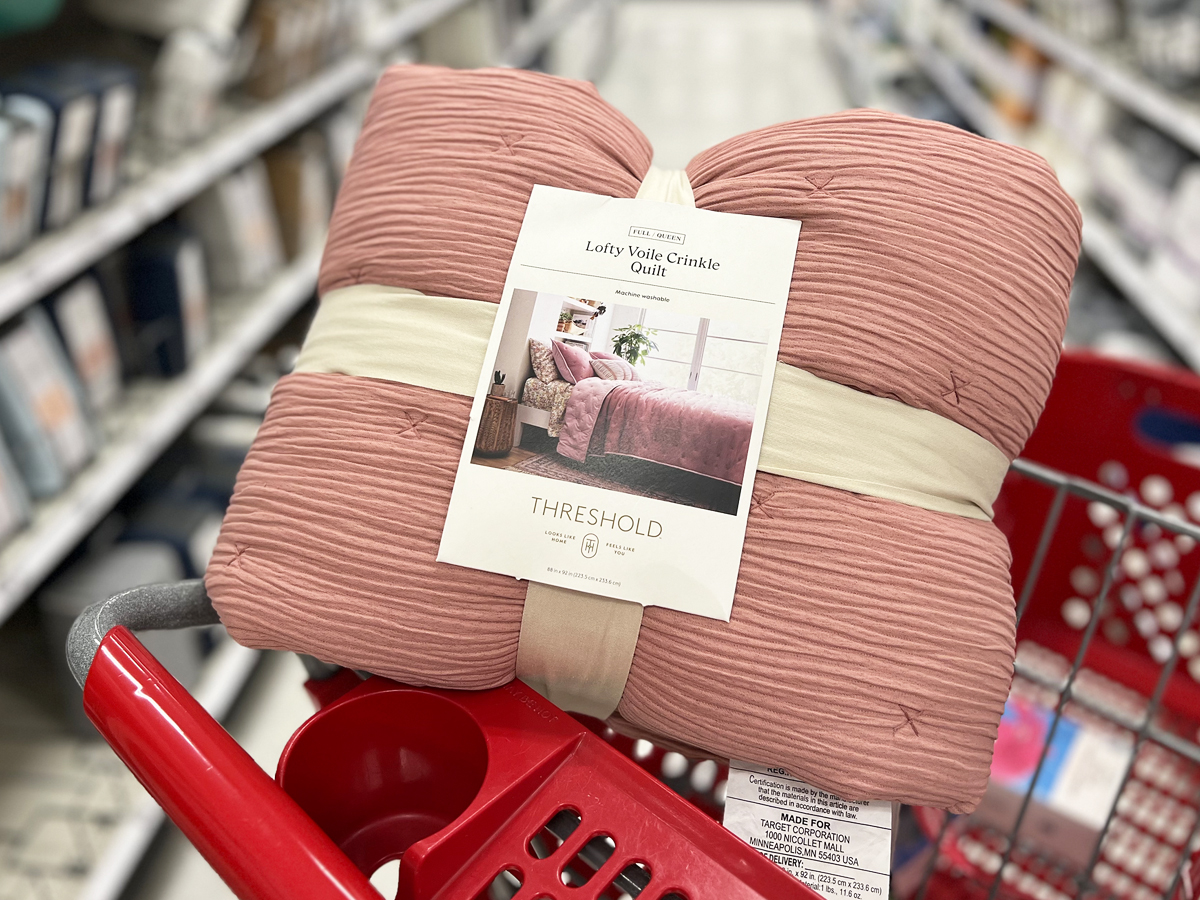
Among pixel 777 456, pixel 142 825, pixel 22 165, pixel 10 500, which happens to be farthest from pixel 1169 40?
pixel 142 825

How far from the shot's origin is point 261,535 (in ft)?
1.61

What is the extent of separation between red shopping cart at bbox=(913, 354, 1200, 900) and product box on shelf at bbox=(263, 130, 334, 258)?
136 cm

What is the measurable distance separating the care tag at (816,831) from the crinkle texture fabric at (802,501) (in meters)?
0.02

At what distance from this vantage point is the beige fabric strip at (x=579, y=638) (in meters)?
0.47

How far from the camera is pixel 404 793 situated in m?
0.52

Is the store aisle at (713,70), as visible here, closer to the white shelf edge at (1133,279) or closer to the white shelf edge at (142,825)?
the white shelf edge at (1133,279)

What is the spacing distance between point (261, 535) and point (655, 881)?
28cm

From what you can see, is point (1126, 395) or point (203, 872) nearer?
point (1126, 395)

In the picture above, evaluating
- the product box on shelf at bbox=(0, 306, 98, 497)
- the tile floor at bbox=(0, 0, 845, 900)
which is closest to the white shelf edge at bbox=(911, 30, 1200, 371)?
the tile floor at bbox=(0, 0, 845, 900)

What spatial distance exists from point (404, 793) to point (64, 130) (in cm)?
88

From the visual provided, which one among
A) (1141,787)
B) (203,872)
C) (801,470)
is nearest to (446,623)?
(801,470)

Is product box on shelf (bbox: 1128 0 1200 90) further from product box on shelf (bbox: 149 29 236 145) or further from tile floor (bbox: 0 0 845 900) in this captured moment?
product box on shelf (bbox: 149 29 236 145)

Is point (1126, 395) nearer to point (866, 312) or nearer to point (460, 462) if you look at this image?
point (866, 312)

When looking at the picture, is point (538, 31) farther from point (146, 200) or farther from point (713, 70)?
point (146, 200)
